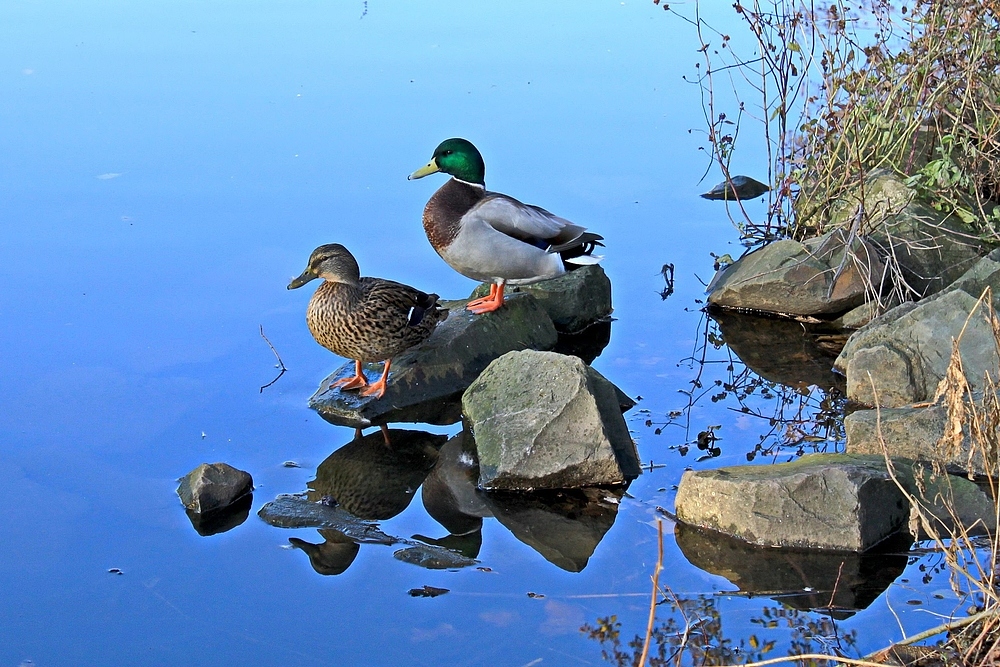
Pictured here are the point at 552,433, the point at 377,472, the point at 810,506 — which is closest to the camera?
the point at 810,506

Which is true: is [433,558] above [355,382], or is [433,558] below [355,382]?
below

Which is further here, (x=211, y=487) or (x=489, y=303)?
(x=489, y=303)

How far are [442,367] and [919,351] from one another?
2.07 meters

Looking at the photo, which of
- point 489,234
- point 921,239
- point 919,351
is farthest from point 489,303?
point 921,239

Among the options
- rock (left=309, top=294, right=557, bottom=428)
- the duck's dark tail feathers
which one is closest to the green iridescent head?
the duck's dark tail feathers

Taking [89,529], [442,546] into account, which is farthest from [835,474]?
[89,529]

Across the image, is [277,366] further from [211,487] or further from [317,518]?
[317,518]

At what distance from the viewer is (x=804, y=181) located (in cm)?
686

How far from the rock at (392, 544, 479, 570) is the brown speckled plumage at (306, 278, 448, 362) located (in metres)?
1.28

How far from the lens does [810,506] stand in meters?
4.21

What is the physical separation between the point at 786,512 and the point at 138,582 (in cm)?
213

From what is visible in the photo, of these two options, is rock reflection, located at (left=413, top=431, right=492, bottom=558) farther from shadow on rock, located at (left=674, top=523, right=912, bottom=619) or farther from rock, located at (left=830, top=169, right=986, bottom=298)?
rock, located at (left=830, top=169, right=986, bottom=298)

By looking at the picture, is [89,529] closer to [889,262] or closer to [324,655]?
[324,655]

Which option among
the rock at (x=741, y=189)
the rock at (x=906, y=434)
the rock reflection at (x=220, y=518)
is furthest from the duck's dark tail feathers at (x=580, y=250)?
the rock reflection at (x=220, y=518)
